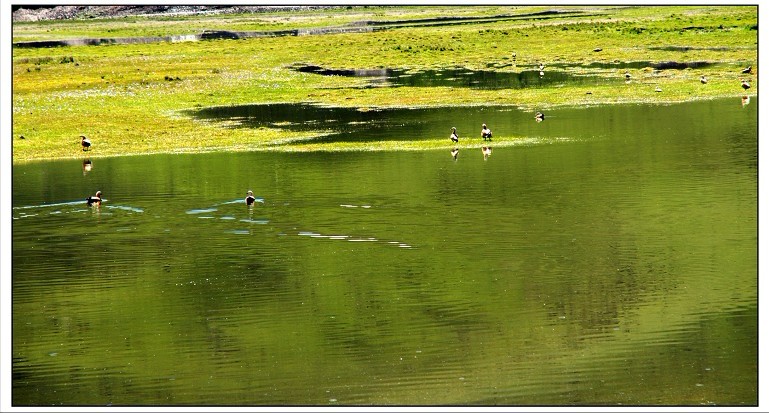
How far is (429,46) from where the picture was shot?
100 meters

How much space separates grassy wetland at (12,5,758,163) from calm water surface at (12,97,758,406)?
9707 mm

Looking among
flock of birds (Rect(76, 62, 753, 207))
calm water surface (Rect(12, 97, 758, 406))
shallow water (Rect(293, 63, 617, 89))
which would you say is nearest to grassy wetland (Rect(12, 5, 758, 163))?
flock of birds (Rect(76, 62, 753, 207))

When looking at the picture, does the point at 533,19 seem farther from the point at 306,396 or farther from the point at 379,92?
the point at 306,396

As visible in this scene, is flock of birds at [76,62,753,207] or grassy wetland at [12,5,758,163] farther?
grassy wetland at [12,5,758,163]

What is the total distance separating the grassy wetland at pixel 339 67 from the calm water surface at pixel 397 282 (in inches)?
382

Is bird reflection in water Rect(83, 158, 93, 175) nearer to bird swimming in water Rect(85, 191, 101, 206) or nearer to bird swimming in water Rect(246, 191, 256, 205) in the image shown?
bird swimming in water Rect(85, 191, 101, 206)

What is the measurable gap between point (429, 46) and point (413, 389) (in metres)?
82.9

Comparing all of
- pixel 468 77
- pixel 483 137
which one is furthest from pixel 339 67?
pixel 483 137

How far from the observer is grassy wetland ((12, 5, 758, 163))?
5397 cm

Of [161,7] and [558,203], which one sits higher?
[161,7]

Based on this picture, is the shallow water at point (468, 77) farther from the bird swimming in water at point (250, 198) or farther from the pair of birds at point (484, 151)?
the bird swimming in water at point (250, 198)

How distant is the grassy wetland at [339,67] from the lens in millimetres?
53969

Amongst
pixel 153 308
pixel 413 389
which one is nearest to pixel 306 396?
pixel 413 389

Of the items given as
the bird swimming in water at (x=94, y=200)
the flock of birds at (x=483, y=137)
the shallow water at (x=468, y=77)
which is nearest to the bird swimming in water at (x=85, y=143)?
the flock of birds at (x=483, y=137)
